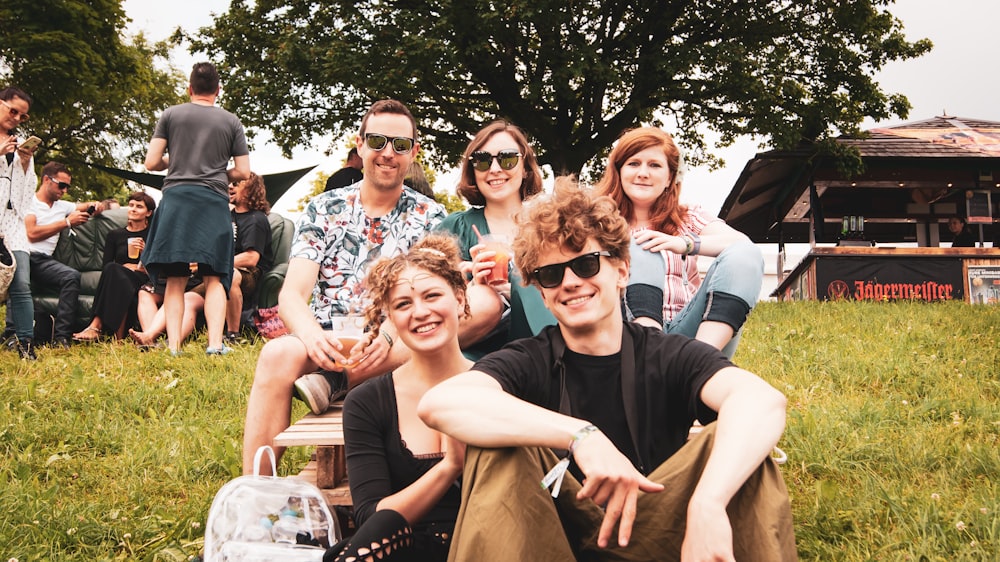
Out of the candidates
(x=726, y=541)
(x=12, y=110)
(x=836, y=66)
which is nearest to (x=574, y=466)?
(x=726, y=541)

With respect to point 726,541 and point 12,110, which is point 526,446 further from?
point 12,110

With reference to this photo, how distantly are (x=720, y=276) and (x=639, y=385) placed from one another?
93cm

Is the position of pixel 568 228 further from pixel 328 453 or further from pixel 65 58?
pixel 65 58

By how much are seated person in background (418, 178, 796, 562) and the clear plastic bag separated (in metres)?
0.57

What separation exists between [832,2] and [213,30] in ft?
42.9

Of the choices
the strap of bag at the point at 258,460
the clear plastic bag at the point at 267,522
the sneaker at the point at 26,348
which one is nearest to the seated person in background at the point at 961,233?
the sneaker at the point at 26,348

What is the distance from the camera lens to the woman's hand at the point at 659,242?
3.13 meters

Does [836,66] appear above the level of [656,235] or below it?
above

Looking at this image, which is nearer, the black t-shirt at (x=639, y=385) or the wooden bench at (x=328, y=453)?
the black t-shirt at (x=639, y=385)

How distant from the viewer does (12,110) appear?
5926 millimetres

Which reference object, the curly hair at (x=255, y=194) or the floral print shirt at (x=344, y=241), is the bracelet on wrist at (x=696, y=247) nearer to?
the floral print shirt at (x=344, y=241)

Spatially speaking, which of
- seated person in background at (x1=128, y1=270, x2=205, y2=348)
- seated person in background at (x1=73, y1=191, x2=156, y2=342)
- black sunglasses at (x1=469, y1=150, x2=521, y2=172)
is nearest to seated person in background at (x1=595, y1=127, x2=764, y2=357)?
black sunglasses at (x1=469, y1=150, x2=521, y2=172)

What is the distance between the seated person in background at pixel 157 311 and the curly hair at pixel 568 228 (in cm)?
493

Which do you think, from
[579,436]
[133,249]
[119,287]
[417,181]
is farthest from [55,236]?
[579,436]
